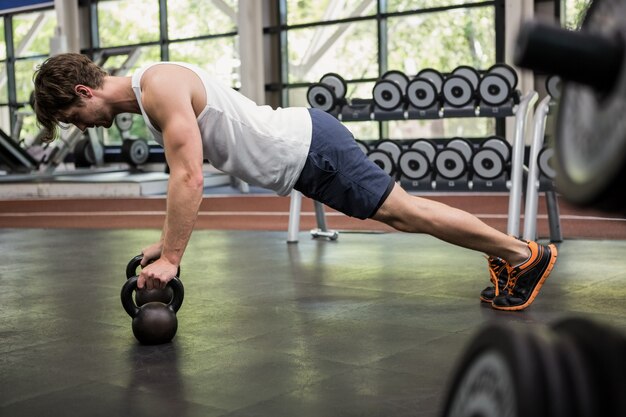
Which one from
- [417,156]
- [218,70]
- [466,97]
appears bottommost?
[417,156]

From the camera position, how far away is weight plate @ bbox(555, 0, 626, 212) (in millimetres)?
697

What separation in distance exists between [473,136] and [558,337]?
775 centimetres

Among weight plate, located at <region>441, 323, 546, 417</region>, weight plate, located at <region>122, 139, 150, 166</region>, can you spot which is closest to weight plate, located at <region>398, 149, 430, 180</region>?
weight plate, located at <region>441, 323, 546, 417</region>

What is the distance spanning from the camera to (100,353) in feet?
7.09

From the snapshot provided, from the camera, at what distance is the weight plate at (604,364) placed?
0.70 m

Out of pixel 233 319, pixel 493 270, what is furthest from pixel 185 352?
pixel 493 270

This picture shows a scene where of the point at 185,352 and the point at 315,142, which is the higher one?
the point at 315,142

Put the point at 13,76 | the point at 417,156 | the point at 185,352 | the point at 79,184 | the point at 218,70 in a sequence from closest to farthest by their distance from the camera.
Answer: the point at 185,352 < the point at 417,156 < the point at 79,184 < the point at 218,70 < the point at 13,76

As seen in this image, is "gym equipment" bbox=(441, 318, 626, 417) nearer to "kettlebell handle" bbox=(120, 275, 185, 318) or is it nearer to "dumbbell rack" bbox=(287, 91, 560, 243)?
"kettlebell handle" bbox=(120, 275, 185, 318)

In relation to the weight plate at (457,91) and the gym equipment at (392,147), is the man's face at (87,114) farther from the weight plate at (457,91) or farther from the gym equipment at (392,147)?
the weight plate at (457,91)

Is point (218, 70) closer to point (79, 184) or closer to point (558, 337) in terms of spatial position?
point (79, 184)

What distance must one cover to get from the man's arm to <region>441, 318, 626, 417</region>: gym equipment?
132 cm

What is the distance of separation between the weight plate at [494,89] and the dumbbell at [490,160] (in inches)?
11.0

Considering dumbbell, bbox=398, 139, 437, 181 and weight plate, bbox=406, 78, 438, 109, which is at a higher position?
weight plate, bbox=406, 78, 438, 109
